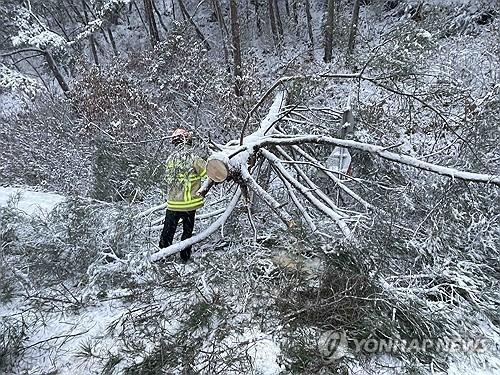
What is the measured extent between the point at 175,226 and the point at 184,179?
54 centimetres

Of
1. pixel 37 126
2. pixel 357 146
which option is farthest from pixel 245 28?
pixel 357 146

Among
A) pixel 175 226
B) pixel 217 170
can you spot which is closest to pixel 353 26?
pixel 217 170

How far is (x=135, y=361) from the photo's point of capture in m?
3.01

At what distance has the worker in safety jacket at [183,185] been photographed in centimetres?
413

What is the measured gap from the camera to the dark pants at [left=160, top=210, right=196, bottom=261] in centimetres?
429

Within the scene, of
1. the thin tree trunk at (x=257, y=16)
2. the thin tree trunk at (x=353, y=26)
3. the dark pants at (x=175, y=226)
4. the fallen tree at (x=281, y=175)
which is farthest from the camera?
the thin tree trunk at (x=257, y=16)

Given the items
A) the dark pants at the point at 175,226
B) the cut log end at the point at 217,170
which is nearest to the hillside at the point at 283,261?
the dark pants at the point at 175,226

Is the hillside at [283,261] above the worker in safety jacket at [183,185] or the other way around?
the other way around

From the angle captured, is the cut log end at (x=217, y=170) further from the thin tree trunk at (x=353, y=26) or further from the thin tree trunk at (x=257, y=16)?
the thin tree trunk at (x=257, y=16)

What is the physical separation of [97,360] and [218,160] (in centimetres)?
203

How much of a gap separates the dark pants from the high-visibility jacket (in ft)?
0.31

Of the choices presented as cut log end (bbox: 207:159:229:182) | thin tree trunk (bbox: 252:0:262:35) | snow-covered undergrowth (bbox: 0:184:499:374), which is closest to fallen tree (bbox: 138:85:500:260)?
cut log end (bbox: 207:159:229:182)

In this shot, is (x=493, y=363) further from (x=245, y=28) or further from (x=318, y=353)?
(x=245, y=28)

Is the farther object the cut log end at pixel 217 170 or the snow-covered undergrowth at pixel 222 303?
the cut log end at pixel 217 170
